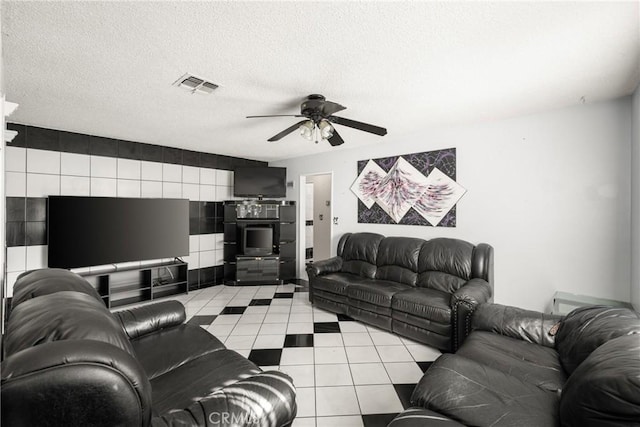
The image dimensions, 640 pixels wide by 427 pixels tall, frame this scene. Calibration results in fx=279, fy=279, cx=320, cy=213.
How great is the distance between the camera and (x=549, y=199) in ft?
9.59

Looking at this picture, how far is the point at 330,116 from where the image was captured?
2498 mm

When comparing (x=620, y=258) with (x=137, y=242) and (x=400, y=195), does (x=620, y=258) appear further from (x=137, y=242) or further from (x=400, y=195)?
(x=137, y=242)

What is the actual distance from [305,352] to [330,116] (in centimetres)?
223

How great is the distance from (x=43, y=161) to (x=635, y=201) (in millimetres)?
6311

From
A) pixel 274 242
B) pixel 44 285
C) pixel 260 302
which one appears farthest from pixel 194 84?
pixel 274 242

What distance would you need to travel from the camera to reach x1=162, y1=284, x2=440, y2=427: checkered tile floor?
1.95 meters

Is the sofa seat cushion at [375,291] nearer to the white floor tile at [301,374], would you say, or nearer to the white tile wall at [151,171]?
the white floor tile at [301,374]

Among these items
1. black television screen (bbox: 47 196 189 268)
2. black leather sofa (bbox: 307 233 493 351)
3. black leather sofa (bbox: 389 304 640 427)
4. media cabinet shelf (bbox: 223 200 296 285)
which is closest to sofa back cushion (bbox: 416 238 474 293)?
black leather sofa (bbox: 307 233 493 351)

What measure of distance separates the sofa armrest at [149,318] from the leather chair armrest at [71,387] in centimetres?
138

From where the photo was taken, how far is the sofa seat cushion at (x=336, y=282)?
3.53 metres

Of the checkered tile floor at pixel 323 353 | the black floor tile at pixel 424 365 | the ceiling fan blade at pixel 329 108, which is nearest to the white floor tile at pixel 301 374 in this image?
the checkered tile floor at pixel 323 353

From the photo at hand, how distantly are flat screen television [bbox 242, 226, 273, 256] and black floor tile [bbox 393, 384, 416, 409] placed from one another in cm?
344

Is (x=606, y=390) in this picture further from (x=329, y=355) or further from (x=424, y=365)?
(x=329, y=355)

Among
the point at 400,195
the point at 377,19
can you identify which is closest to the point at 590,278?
the point at 400,195
